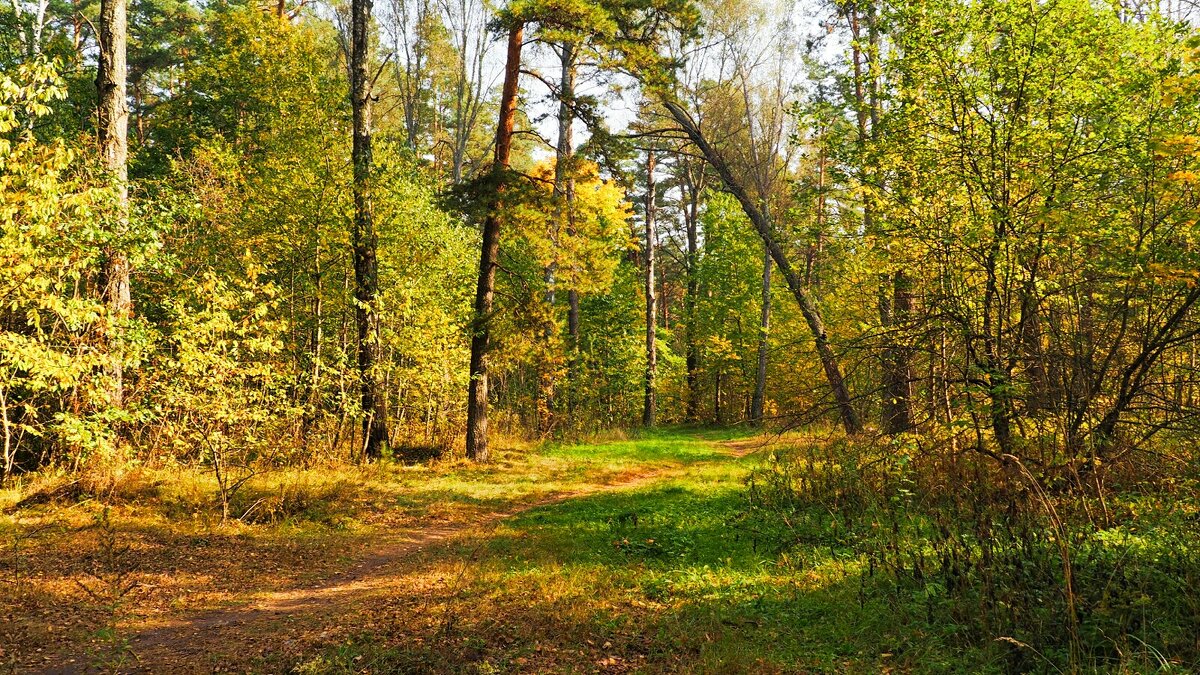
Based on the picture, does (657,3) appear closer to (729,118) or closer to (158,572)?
(729,118)

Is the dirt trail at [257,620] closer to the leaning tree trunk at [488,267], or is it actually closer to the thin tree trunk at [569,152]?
the leaning tree trunk at [488,267]

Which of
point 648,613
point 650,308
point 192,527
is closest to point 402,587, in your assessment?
point 648,613

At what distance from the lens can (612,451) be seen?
16.2 metres

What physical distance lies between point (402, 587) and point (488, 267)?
8300 millimetres

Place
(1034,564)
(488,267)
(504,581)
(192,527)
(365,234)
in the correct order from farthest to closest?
(488,267), (365,234), (192,527), (504,581), (1034,564)

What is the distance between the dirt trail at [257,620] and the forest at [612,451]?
4cm

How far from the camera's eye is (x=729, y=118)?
19906 millimetres

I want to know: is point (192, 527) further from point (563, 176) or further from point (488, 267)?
point (563, 176)

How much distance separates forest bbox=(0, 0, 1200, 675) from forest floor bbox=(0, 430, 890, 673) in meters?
0.05

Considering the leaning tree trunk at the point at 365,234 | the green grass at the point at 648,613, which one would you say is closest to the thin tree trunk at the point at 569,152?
the leaning tree trunk at the point at 365,234

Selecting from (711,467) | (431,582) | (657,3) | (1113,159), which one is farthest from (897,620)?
(657,3)

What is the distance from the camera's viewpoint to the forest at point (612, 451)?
458 centimetres

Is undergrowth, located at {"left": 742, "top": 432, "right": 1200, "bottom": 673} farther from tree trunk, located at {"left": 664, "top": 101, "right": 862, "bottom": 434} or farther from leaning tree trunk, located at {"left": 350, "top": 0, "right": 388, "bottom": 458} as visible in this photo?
leaning tree trunk, located at {"left": 350, "top": 0, "right": 388, "bottom": 458}

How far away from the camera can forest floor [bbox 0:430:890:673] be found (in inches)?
173
